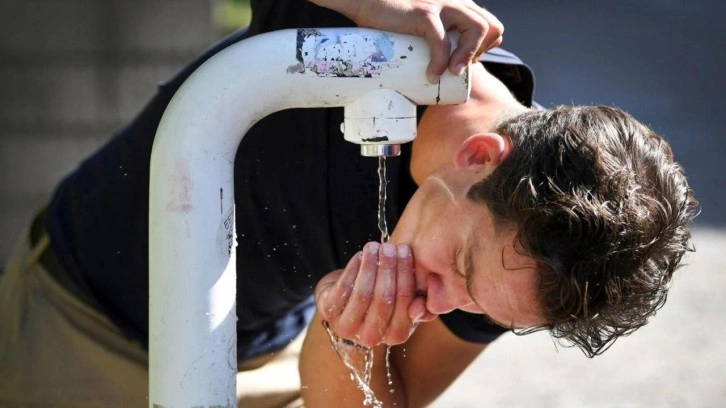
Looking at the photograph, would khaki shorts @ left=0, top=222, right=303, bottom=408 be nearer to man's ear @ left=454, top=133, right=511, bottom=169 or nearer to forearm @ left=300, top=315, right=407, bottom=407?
forearm @ left=300, top=315, right=407, bottom=407

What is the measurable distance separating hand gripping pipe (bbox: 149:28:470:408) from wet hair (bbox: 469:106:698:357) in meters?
0.22

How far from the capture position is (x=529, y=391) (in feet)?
9.75

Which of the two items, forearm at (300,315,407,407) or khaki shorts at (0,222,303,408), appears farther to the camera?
khaki shorts at (0,222,303,408)

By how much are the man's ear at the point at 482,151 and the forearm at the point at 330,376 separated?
1.36ft

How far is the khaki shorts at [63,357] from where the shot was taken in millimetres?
1759

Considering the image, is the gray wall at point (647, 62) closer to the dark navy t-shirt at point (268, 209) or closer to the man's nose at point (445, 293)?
the dark navy t-shirt at point (268, 209)

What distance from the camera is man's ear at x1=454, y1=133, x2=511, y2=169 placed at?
1221mm

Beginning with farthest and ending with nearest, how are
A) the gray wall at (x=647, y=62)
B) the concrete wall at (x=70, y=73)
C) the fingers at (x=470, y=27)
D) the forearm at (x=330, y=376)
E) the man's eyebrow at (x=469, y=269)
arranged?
the gray wall at (x=647, y=62) → the concrete wall at (x=70, y=73) → the forearm at (x=330, y=376) → the man's eyebrow at (x=469, y=269) → the fingers at (x=470, y=27)

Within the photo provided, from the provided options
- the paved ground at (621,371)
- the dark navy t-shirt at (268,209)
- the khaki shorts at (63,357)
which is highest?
the dark navy t-shirt at (268,209)

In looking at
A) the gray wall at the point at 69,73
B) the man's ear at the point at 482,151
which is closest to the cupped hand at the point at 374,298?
Result: the man's ear at the point at 482,151

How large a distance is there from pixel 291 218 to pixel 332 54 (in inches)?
22.8

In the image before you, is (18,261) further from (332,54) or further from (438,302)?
(332,54)

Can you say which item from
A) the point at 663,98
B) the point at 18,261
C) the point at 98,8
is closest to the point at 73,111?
the point at 98,8

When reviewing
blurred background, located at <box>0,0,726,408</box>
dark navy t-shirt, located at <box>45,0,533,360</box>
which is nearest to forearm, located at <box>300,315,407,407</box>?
dark navy t-shirt, located at <box>45,0,533,360</box>
